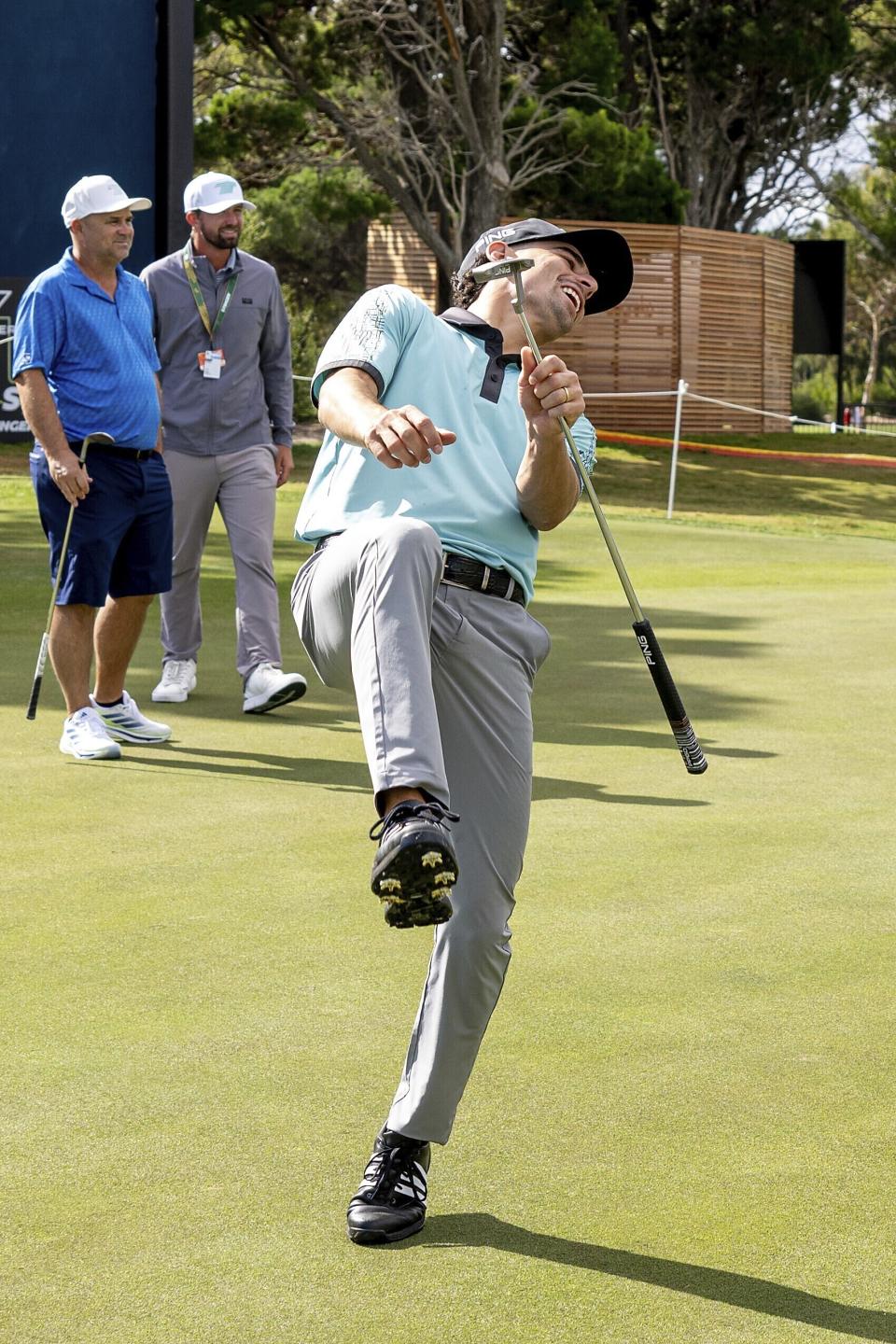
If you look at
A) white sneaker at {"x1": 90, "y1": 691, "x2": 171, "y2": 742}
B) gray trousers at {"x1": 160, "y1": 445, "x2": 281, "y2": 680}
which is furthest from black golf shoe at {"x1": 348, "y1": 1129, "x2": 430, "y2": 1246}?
gray trousers at {"x1": 160, "y1": 445, "x2": 281, "y2": 680}

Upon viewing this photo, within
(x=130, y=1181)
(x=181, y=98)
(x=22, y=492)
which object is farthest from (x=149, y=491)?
(x=22, y=492)

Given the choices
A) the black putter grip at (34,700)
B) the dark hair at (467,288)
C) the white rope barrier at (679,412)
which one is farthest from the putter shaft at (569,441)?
the white rope barrier at (679,412)

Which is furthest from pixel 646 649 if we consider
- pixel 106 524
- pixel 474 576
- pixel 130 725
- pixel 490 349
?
pixel 130 725

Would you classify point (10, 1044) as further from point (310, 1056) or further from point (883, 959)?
point (883, 959)

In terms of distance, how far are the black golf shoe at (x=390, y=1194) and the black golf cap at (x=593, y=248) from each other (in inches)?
63.2

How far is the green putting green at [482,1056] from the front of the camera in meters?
3.04

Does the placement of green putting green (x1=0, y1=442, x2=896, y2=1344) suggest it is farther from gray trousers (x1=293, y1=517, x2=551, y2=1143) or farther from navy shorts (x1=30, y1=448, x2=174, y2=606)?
navy shorts (x1=30, y1=448, x2=174, y2=606)

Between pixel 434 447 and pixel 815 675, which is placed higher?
pixel 434 447

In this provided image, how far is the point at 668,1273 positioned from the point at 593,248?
190 centimetres

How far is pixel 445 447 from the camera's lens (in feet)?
11.4

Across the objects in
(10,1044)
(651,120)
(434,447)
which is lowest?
(10,1044)

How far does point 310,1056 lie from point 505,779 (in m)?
1.07

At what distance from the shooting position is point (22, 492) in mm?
20266

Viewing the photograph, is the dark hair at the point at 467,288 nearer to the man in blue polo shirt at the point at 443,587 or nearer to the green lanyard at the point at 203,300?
the man in blue polo shirt at the point at 443,587
